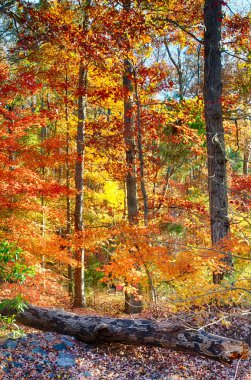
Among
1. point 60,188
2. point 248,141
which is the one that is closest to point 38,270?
point 60,188

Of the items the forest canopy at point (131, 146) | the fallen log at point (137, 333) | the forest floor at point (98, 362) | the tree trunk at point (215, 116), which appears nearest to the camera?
the forest floor at point (98, 362)

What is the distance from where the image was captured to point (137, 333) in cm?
564

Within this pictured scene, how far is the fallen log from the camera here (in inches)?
198

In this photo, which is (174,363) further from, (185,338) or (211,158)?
(211,158)

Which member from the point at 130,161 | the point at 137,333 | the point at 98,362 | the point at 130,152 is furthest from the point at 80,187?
the point at 98,362

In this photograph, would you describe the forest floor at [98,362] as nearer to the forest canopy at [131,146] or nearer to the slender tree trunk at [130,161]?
the forest canopy at [131,146]

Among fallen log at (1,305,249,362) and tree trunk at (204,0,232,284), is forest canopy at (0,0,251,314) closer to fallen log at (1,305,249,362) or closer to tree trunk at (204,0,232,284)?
tree trunk at (204,0,232,284)

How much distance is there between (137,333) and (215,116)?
5121mm

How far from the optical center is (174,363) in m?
5.57

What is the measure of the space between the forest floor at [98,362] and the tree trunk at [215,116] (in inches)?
86.9

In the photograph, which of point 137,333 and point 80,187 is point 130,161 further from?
point 137,333

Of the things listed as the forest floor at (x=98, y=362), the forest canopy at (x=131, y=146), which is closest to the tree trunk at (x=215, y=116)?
the forest canopy at (x=131, y=146)

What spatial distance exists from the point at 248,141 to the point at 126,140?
935 cm

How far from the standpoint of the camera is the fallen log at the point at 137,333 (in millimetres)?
5035
